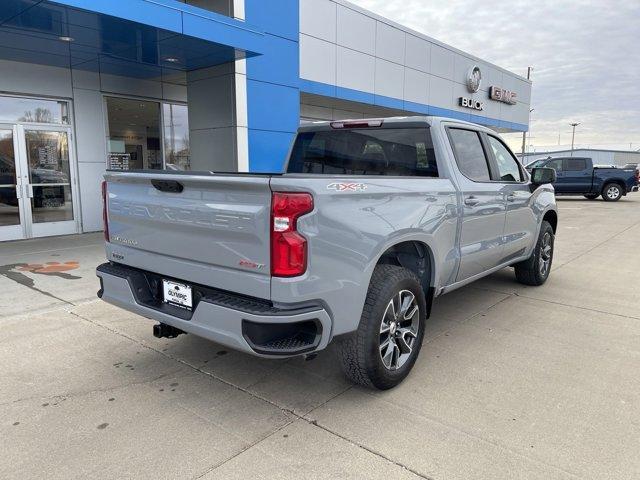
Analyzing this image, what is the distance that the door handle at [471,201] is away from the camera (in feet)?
14.0

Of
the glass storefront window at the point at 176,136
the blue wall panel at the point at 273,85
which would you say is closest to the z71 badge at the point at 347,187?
the blue wall panel at the point at 273,85

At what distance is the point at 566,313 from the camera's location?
531cm

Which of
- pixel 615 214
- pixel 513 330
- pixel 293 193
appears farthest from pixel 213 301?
pixel 615 214

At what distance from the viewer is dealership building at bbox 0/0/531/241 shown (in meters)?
7.87

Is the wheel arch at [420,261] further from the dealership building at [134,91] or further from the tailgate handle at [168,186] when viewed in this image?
the dealership building at [134,91]

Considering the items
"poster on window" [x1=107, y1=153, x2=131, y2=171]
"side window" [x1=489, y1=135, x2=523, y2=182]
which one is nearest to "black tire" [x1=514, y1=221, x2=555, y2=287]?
"side window" [x1=489, y1=135, x2=523, y2=182]

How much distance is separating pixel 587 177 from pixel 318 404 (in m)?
22.0

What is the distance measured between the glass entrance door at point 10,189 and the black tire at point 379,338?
880 cm

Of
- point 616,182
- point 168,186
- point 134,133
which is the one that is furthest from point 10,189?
point 616,182

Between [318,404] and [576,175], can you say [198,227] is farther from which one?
[576,175]

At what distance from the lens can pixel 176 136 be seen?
12.1m

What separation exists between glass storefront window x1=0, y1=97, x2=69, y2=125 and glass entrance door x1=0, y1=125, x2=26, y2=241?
0.79 feet

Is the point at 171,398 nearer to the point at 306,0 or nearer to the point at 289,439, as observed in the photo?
the point at 289,439

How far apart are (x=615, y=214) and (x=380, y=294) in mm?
16039
